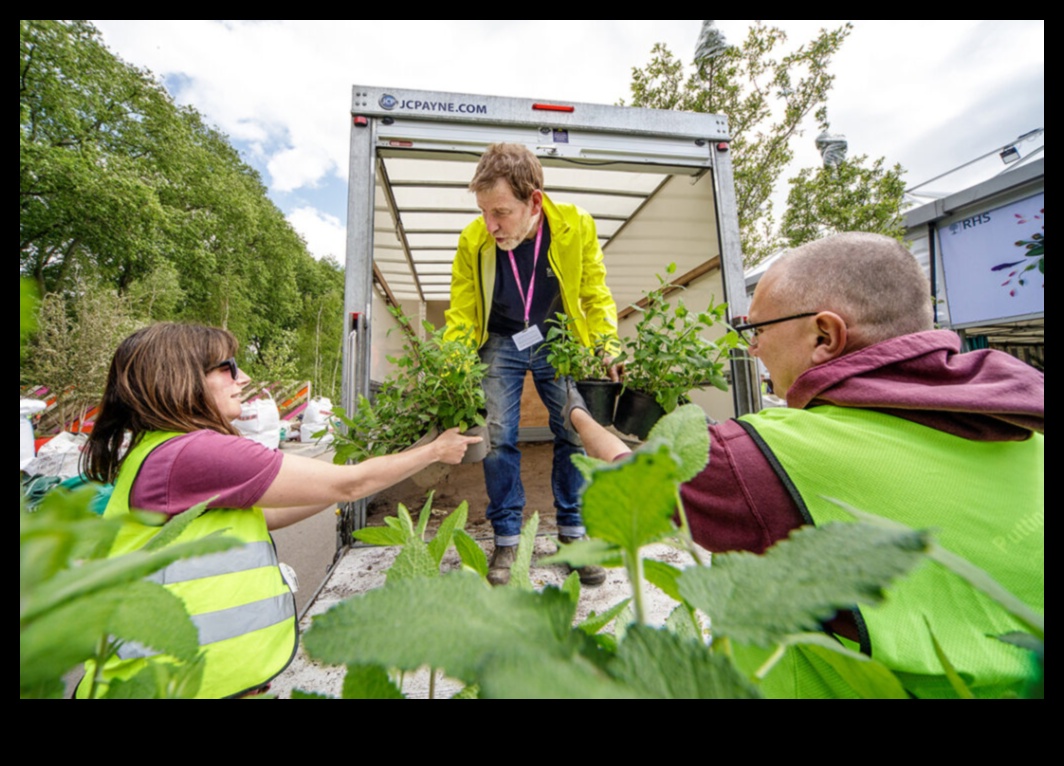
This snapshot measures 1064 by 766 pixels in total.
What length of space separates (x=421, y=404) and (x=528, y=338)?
828 millimetres

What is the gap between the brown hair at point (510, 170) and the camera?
2271 mm

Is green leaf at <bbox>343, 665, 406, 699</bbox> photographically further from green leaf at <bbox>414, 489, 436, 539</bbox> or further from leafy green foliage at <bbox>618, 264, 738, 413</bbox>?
leafy green foliage at <bbox>618, 264, 738, 413</bbox>

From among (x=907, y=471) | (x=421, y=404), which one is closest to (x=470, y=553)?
(x=907, y=471)

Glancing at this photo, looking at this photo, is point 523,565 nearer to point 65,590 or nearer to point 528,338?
point 65,590

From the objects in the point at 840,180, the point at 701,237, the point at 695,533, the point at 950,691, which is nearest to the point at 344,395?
the point at 695,533

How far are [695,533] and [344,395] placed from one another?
7.62ft

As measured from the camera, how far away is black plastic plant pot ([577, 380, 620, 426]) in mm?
1978

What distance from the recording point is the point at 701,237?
4266 millimetres

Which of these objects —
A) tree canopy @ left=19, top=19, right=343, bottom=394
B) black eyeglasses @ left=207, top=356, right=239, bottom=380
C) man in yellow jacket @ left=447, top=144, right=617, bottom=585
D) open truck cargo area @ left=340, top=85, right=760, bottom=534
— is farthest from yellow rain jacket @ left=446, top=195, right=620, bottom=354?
tree canopy @ left=19, top=19, right=343, bottom=394

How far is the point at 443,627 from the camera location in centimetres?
23

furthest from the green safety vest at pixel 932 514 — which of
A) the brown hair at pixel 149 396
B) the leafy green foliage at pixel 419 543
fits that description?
the brown hair at pixel 149 396

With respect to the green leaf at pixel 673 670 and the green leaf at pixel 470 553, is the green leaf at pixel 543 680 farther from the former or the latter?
the green leaf at pixel 470 553

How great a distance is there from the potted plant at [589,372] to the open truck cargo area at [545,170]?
0.59m
